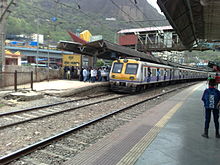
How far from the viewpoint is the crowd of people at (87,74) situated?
822 inches

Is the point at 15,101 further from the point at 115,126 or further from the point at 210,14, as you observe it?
the point at 210,14

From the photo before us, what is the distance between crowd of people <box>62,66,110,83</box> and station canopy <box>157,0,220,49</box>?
390 inches

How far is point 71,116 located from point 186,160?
224 inches

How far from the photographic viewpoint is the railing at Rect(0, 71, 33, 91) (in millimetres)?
14688

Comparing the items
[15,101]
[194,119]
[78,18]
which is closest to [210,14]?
[194,119]

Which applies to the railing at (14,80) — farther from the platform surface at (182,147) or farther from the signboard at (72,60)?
the platform surface at (182,147)

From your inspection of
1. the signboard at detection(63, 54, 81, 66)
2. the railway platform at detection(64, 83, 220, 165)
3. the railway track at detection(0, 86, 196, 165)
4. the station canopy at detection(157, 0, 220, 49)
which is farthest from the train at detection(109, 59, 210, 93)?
the railway platform at detection(64, 83, 220, 165)

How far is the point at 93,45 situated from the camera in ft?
63.2

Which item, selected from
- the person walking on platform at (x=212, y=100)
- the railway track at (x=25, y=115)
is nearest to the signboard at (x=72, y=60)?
the railway track at (x=25, y=115)

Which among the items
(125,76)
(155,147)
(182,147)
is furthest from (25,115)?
(125,76)

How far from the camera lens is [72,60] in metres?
24.2

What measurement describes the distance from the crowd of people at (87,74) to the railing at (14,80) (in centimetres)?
544

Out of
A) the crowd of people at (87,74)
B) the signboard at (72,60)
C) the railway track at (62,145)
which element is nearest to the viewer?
the railway track at (62,145)

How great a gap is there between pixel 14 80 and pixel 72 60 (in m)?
Answer: 9.38
